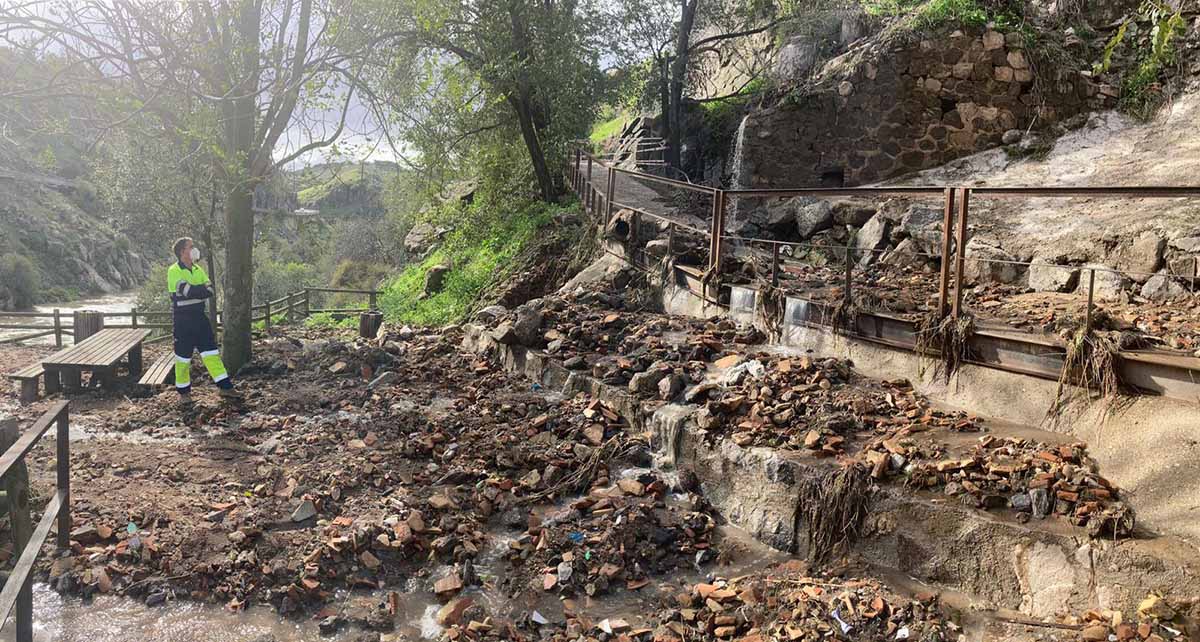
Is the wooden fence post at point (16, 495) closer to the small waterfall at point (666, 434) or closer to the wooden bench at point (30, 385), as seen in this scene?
the small waterfall at point (666, 434)

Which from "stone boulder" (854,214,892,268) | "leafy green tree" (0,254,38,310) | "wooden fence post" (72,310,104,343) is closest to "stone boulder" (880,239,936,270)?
"stone boulder" (854,214,892,268)

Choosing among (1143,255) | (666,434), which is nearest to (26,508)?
(666,434)

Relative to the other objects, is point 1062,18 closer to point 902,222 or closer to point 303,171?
point 902,222

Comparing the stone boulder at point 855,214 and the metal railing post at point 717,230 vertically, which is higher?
the stone boulder at point 855,214

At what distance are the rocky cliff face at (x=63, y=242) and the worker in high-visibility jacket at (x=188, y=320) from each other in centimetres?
3539

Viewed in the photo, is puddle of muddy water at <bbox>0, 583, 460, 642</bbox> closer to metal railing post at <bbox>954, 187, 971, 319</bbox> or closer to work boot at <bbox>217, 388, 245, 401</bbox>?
work boot at <bbox>217, 388, 245, 401</bbox>

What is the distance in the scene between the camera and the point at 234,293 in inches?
383

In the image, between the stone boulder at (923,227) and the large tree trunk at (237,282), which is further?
the large tree trunk at (237,282)

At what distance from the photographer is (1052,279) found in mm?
7293

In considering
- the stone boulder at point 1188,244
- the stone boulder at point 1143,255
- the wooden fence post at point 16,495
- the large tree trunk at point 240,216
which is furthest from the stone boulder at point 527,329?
the stone boulder at point 1188,244

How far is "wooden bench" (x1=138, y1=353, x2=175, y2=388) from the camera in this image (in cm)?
866

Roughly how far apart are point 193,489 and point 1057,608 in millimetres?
6021

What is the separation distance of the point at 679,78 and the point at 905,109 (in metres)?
5.54

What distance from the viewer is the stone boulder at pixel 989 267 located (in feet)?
25.8
